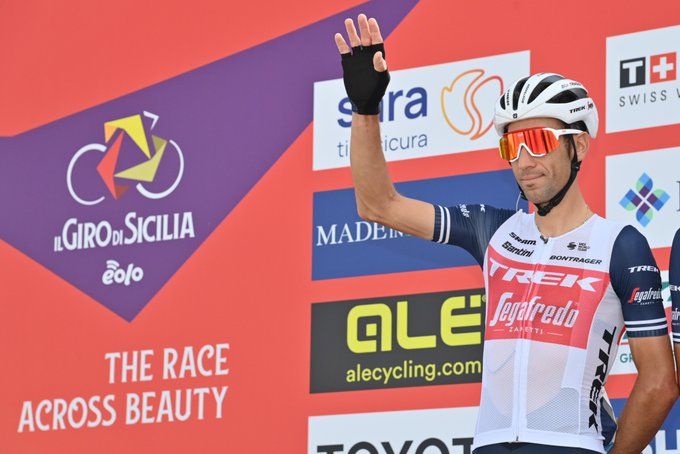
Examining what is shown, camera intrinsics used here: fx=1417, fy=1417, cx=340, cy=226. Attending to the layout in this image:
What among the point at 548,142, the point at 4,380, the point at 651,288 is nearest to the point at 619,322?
the point at 651,288

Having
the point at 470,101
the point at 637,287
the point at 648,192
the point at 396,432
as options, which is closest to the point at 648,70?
the point at 648,192

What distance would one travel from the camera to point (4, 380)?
232 inches

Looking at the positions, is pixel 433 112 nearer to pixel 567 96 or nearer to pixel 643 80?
pixel 643 80

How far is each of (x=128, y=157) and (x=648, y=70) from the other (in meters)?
2.24

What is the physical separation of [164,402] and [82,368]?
430 millimetres

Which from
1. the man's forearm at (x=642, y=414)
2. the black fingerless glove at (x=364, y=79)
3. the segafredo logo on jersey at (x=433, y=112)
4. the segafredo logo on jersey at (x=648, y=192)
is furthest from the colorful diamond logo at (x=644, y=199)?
the black fingerless glove at (x=364, y=79)

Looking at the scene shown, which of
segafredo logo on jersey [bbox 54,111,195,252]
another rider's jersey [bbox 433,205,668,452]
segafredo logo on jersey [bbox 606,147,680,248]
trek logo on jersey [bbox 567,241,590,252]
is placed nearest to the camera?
another rider's jersey [bbox 433,205,668,452]

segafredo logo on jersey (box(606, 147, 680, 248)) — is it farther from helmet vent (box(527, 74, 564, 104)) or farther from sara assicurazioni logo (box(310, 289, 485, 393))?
helmet vent (box(527, 74, 564, 104))

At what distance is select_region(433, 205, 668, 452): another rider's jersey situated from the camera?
10.2ft

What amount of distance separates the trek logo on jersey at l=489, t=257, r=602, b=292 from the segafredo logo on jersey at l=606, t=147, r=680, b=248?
1.56 m

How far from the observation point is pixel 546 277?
3.25m

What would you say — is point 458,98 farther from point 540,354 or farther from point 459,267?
point 540,354

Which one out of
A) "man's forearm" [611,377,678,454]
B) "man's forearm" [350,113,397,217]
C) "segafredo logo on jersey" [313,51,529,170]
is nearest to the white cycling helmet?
"man's forearm" [350,113,397,217]

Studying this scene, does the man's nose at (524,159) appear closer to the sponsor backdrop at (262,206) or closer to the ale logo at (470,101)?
the sponsor backdrop at (262,206)
